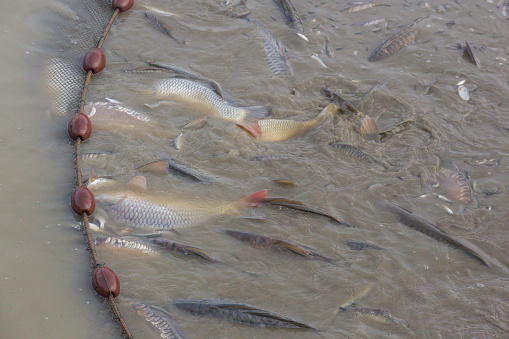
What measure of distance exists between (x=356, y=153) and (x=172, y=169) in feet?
5.12

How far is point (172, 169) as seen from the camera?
11.4 feet

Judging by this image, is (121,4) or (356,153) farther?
(121,4)

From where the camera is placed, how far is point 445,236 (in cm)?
319

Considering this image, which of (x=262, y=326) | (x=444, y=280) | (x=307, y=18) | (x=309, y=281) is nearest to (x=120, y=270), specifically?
(x=262, y=326)

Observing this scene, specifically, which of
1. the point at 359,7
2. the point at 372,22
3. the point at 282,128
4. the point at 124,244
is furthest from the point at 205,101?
the point at 359,7

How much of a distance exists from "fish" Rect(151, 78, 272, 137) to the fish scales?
1813mm

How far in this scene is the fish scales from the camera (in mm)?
2482

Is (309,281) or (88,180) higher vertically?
(88,180)

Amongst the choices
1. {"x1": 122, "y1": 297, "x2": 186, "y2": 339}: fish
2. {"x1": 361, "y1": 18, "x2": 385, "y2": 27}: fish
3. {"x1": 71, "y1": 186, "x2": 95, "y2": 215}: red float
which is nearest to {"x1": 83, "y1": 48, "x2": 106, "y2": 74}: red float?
{"x1": 71, "y1": 186, "x2": 95, "y2": 215}: red float

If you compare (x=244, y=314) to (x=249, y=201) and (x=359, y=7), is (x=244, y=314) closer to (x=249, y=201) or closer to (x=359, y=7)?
(x=249, y=201)

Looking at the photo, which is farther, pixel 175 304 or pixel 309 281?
pixel 309 281

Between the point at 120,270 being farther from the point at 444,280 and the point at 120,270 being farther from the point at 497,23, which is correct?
the point at 497,23

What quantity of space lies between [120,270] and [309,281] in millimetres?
1210

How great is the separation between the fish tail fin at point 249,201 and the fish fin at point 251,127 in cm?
75
